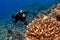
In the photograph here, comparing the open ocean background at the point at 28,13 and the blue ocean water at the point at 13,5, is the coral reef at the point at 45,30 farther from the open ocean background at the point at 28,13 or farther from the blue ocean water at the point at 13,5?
the blue ocean water at the point at 13,5

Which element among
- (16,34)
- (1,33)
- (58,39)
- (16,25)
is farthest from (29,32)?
(16,25)

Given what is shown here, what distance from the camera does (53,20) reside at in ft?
17.2

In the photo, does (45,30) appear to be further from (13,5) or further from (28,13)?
(13,5)

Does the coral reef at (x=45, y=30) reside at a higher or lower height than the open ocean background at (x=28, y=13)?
lower

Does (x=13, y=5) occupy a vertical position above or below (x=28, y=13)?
above

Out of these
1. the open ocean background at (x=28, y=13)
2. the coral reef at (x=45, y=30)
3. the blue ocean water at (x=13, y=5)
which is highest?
the blue ocean water at (x=13, y=5)

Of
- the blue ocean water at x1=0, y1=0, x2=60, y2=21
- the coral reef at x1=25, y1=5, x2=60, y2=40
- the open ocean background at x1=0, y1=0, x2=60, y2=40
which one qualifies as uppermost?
the blue ocean water at x1=0, y1=0, x2=60, y2=21

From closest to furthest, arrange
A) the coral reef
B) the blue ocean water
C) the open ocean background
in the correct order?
the coral reef → the open ocean background → the blue ocean water

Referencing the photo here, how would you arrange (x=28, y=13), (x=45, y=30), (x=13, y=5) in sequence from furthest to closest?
(x=13, y=5)
(x=28, y=13)
(x=45, y=30)

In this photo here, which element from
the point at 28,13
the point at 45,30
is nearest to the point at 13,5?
the point at 28,13

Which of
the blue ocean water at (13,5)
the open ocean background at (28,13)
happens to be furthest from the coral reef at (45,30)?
the blue ocean water at (13,5)

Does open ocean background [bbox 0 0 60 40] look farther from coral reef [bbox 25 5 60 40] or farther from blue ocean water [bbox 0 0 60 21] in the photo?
coral reef [bbox 25 5 60 40]

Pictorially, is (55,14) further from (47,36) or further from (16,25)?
(16,25)

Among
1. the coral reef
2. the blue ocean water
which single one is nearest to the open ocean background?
the blue ocean water
